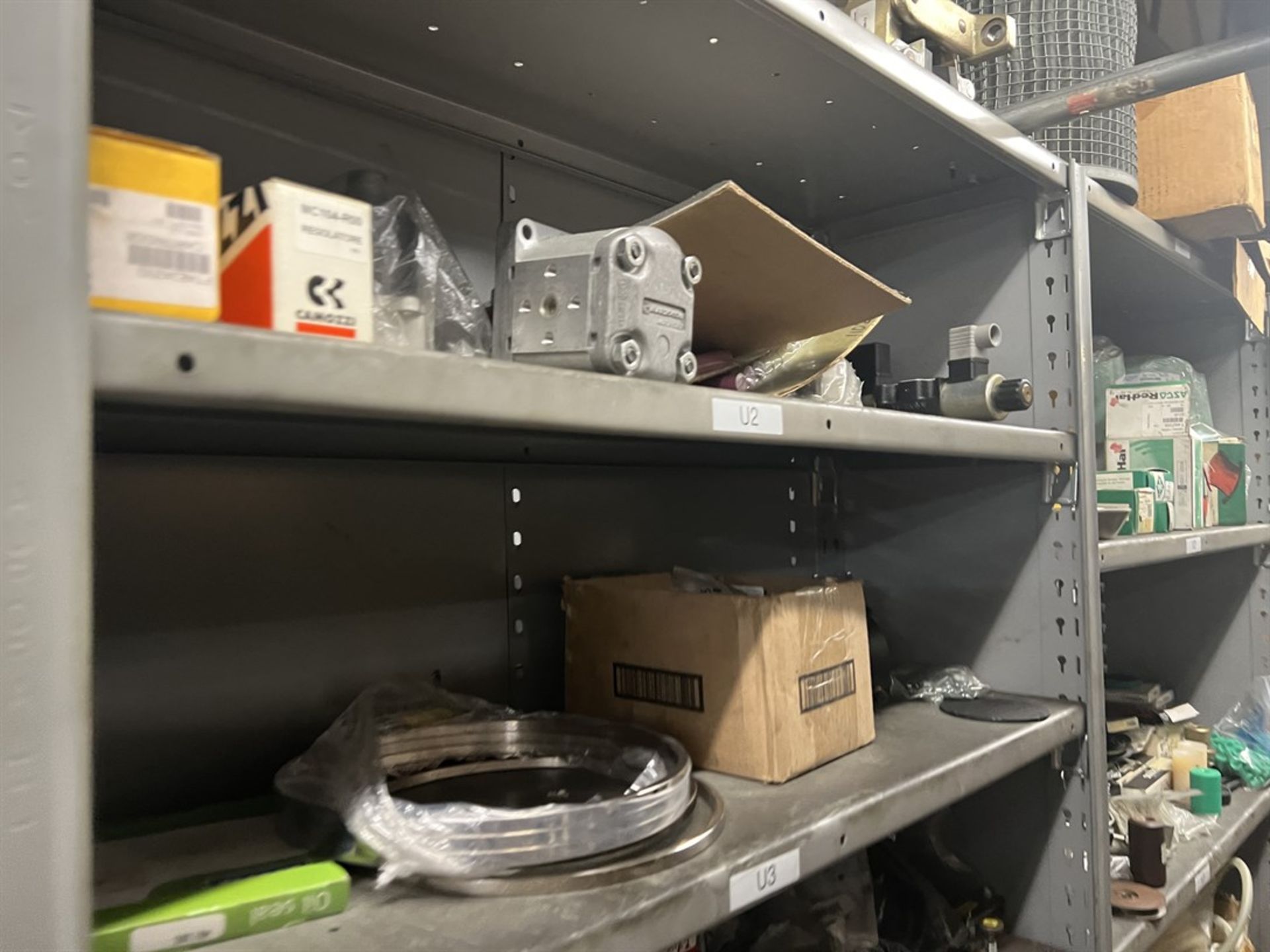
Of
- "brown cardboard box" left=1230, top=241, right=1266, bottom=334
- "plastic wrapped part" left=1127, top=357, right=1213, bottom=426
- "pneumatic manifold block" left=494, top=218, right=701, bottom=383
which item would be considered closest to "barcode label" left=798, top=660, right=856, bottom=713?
"pneumatic manifold block" left=494, top=218, right=701, bottom=383

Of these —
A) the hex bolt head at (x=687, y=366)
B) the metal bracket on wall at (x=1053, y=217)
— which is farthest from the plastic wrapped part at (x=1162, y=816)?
the hex bolt head at (x=687, y=366)

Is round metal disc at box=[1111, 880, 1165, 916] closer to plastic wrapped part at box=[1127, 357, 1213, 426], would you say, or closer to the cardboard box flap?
plastic wrapped part at box=[1127, 357, 1213, 426]

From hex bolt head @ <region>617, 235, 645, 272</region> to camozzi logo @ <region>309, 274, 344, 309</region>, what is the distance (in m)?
0.20

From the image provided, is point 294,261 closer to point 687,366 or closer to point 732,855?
point 687,366

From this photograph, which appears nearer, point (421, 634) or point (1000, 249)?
point (421, 634)

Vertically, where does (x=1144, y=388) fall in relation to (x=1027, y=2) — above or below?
below

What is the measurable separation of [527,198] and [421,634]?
521mm

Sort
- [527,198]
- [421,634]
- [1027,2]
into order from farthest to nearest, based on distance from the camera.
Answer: [1027,2] → [527,198] → [421,634]

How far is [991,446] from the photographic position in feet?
3.26

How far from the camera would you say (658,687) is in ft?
3.07

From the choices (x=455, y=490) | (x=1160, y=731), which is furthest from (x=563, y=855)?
(x=1160, y=731)

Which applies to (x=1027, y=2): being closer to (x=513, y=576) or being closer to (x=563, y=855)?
(x=513, y=576)

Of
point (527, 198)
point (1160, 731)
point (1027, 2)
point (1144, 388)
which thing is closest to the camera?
point (527, 198)

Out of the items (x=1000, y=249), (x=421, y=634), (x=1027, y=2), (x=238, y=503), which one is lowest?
(x=421, y=634)
